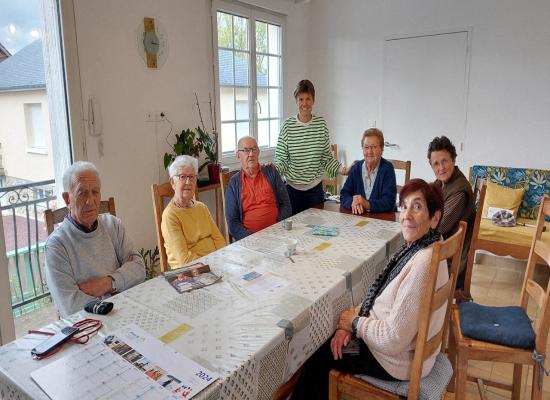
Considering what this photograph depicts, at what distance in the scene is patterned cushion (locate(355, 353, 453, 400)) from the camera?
1389 millimetres

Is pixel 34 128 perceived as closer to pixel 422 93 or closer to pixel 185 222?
pixel 185 222

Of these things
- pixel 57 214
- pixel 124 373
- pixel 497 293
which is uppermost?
pixel 57 214

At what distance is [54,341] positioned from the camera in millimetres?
1171

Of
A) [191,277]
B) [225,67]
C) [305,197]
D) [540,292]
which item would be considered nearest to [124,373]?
[191,277]

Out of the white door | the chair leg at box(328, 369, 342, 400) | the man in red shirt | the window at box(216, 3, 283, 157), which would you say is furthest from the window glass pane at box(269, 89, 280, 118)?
the chair leg at box(328, 369, 342, 400)

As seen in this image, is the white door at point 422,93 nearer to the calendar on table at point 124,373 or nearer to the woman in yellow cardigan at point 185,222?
the woman in yellow cardigan at point 185,222

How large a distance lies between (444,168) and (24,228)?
9.23 ft

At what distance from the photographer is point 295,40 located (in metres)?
4.80

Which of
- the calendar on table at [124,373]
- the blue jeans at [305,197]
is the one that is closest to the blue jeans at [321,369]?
the calendar on table at [124,373]

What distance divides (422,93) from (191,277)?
3.56m

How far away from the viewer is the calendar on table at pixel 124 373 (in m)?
1.00

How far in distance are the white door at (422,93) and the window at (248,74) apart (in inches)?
48.1

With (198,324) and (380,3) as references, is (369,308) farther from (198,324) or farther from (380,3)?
(380,3)

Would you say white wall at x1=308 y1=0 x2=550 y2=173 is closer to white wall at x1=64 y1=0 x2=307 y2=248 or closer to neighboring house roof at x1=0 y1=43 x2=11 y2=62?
white wall at x1=64 y1=0 x2=307 y2=248
